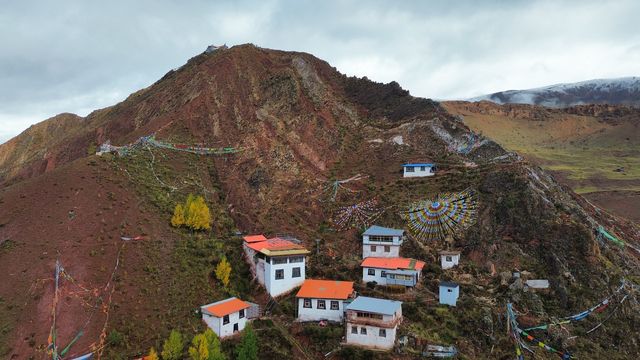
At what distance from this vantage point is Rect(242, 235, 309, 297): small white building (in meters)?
37.2

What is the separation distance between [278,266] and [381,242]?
9.24 metres

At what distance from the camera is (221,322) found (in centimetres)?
3269

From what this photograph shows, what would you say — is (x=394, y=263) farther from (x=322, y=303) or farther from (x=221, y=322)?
(x=221, y=322)

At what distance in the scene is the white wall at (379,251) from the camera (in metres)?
41.2

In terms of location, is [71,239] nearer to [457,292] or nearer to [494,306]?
[457,292]

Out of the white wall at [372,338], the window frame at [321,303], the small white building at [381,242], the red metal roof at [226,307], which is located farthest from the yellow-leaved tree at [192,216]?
the white wall at [372,338]

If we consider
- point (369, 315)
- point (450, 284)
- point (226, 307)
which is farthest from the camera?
point (450, 284)

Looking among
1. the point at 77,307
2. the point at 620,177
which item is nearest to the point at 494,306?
the point at 77,307

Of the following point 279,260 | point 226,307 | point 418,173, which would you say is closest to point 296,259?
point 279,260

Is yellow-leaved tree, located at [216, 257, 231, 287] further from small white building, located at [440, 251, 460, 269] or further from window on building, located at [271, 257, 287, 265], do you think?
small white building, located at [440, 251, 460, 269]

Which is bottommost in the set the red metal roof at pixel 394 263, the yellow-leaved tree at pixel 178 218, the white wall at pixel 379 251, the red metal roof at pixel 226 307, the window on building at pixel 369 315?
the window on building at pixel 369 315

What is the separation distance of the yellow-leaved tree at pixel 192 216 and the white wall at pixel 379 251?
44.3 ft

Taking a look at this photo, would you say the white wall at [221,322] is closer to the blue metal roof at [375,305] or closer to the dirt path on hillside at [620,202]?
the blue metal roof at [375,305]

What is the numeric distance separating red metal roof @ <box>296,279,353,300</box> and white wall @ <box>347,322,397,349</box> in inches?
116
